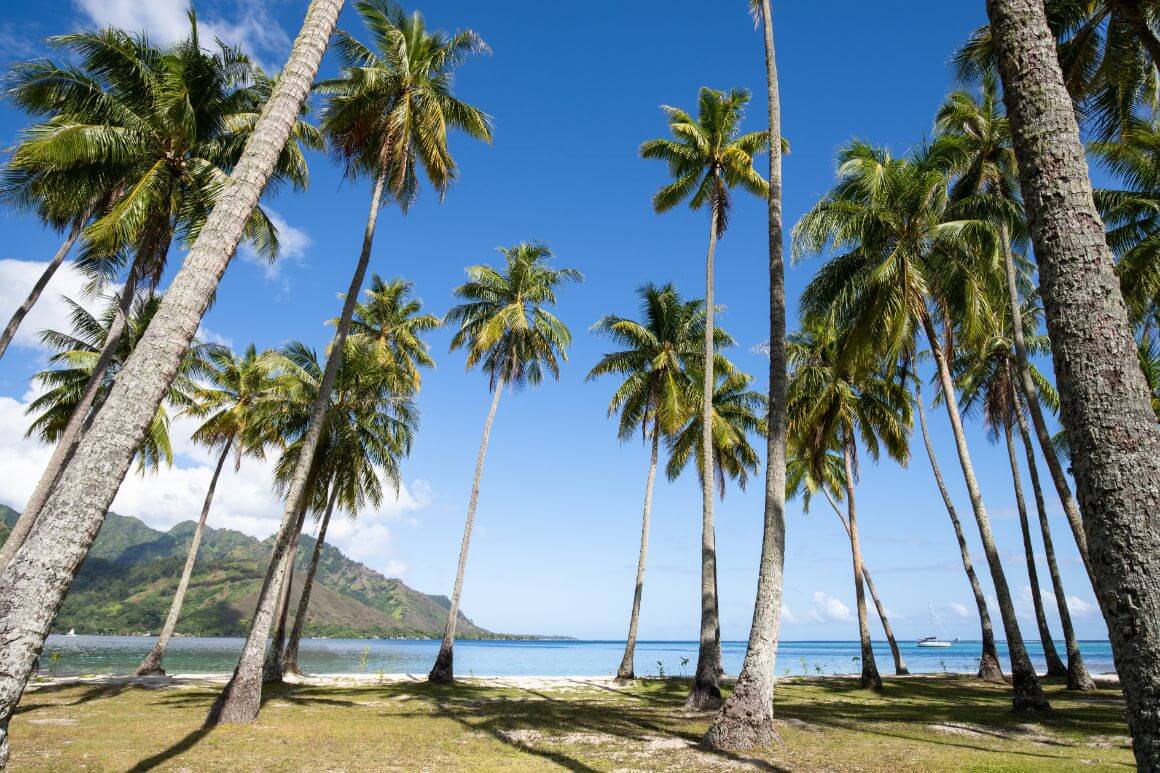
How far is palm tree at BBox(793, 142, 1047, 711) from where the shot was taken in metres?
15.2

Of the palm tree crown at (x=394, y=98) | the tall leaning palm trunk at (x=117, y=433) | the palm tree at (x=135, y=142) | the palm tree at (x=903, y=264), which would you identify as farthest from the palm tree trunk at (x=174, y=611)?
the palm tree at (x=903, y=264)

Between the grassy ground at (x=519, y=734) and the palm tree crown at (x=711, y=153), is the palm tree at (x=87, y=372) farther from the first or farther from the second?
Answer: the palm tree crown at (x=711, y=153)

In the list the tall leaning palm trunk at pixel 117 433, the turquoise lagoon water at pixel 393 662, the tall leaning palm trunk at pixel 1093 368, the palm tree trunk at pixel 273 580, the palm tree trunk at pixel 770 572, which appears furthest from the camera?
the turquoise lagoon water at pixel 393 662

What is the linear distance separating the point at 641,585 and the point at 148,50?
75.9 ft

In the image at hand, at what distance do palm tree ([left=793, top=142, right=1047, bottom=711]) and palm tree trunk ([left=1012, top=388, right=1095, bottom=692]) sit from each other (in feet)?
19.3

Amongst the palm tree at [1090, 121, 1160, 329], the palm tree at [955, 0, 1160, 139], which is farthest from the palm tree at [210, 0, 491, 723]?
the palm tree at [1090, 121, 1160, 329]

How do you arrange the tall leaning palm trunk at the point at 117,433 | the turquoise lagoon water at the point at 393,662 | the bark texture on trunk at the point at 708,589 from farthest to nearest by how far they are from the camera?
1. the turquoise lagoon water at the point at 393,662
2. the bark texture on trunk at the point at 708,589
3. the tall leaning palm trunk at the point at 117,433

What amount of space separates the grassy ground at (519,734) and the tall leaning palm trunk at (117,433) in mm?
5006

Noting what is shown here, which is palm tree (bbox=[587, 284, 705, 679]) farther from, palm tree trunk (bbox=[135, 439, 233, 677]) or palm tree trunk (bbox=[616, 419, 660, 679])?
palm tree trunk (bbox=[135, 439, 233, 677])

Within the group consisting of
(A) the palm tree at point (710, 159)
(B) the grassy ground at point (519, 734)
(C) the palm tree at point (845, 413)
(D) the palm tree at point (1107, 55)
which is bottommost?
(B) the grassy ground at point (519, 734)

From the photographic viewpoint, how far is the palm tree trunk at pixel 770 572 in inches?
358

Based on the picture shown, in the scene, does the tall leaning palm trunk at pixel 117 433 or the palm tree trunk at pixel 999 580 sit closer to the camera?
the tall leaning palm trunk at pixel 117 433

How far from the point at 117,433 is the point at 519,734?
28.7 feet

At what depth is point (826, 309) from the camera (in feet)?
59.4
